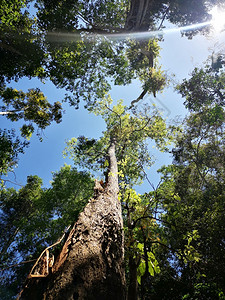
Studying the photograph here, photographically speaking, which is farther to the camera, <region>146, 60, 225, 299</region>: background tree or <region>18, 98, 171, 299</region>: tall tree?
<region>146, 60, 225, 299</region>: background tree

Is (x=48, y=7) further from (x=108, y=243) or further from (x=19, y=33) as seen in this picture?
(x=108, y=243)

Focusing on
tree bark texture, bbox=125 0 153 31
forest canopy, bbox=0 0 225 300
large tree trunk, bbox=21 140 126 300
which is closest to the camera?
large tree trunk, bbox=21 140 126 300

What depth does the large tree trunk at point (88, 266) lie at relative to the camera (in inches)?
46.1

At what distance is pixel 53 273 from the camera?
1.31 meters

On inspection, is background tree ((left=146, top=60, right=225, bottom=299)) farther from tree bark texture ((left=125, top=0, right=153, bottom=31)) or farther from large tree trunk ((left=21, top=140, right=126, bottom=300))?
tree bark texture ((left=125, top=0, right=153, bottom=31))

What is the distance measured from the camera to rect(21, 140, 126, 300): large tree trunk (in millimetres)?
1171

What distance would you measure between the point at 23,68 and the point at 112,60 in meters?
4.30

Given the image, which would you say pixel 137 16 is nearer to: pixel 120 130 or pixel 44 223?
pixel 120 130

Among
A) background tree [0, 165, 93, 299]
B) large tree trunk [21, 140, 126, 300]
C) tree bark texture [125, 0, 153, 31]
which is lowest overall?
large tree trunk [21, 140, 126, 300]

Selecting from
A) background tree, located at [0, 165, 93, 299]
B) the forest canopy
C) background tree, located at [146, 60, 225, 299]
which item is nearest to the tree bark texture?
the forest canopy

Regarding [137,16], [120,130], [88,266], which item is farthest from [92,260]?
[137,16]

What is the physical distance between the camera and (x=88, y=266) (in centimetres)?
142

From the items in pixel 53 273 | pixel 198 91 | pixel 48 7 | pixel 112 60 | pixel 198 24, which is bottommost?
pixel 53 273

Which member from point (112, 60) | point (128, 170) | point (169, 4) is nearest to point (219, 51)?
point (169, 4)
